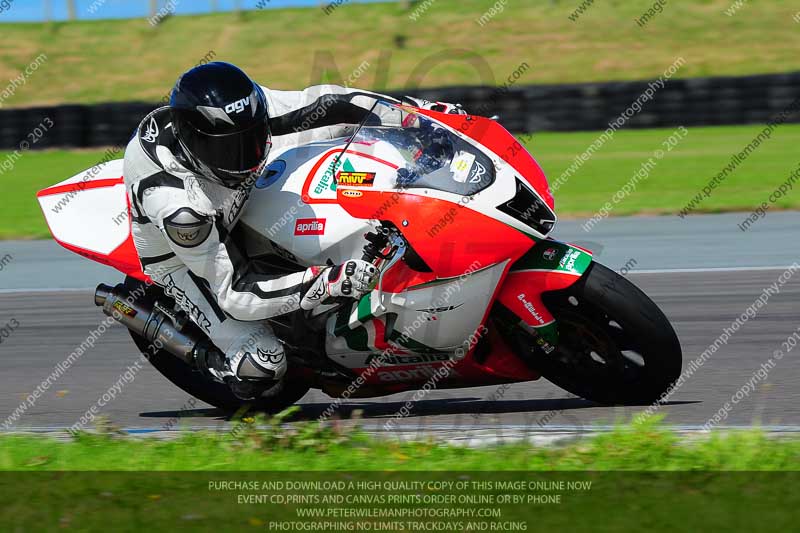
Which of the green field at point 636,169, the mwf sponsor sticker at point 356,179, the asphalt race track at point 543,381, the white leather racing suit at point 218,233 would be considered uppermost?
the mwf sponsor sticker at point 356,179

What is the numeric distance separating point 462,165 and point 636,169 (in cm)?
1144

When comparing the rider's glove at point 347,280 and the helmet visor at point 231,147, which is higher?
the helmet visor at point 231,147

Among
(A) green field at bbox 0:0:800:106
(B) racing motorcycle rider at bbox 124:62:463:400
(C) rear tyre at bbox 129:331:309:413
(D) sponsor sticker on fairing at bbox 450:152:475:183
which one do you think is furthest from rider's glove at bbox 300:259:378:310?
(A) green field at bbox 0:0:800:106

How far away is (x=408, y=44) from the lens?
33219mm

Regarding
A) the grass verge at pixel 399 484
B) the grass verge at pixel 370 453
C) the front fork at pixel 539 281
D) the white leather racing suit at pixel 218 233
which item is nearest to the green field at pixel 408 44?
the white leather racing suit at pixel 218 233

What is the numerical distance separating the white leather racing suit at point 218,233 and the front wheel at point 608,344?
1048 millimetres

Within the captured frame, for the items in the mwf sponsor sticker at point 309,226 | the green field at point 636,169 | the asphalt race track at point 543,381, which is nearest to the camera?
the mwf sponsor sticker at point 309,226

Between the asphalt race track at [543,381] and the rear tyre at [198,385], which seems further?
the rear tyre at [198,385]

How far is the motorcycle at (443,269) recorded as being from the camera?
4.30 metres

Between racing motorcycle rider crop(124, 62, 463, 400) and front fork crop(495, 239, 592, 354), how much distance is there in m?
0.61

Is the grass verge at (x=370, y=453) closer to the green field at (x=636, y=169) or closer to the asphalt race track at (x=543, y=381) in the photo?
the asphalt race track at (x=543, y=381)

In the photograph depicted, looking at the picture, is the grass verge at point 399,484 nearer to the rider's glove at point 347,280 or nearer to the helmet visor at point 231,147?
the rider's glove at point 347,280

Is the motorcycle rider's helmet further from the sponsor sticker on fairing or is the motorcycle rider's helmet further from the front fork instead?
the front fork

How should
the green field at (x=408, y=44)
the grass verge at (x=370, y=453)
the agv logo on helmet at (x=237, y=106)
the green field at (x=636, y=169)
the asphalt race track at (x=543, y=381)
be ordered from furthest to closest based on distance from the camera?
the green field at (x=408, y=44)
the green field at (x=636, y=169)
the asphalt race track at (x=543, y=381)
the agv logo on helmet at (x=237, y=106)
the grass verge at (x=370, y=453)
